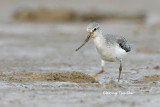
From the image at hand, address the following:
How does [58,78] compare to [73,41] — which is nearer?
[58,78]

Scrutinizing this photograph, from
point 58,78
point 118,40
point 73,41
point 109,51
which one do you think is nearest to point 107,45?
point 109,51

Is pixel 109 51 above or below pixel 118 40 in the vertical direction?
below

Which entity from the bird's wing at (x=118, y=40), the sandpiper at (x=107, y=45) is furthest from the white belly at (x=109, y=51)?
the bird's wing at (x=118, y=40)

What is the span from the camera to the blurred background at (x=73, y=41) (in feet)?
26.0

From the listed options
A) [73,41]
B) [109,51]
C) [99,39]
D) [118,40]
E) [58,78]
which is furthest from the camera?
[73,41]

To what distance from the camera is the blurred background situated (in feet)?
26.0

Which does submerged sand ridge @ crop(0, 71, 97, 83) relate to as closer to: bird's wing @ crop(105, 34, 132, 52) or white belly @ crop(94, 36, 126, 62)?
white belly @ crop(94, 36, 126, 62)

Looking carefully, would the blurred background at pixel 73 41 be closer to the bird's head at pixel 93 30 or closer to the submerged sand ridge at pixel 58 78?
the submerged sand ridge at pixel 58 78

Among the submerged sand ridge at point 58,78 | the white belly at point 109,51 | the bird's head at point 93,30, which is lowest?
the submerged sand ridge at point 58,78

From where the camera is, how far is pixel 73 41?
16125 millimetres

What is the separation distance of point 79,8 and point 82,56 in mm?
9650

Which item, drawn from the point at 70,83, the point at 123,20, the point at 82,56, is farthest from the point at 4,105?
the point at 123,20

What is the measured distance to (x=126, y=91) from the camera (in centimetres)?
778

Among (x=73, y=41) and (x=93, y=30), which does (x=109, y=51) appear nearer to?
(x=93, y=30)
